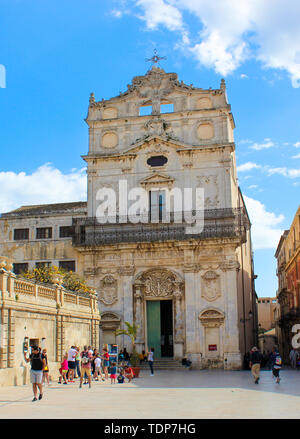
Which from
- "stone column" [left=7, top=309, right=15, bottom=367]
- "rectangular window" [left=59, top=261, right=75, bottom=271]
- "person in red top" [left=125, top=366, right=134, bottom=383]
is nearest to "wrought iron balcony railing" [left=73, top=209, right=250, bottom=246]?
"rectangular window" [left=59, top=261, right=75, bottom=271]

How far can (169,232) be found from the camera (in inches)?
1384

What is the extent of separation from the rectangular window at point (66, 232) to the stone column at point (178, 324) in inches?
344

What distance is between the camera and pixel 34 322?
21.2 m

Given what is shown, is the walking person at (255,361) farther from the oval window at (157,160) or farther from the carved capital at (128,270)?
the oval window at (157,160)

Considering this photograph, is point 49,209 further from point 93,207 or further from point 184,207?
point 184,207

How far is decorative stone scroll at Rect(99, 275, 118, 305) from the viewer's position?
3534 cm

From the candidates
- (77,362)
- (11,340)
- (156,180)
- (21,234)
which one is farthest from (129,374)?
(21,234)

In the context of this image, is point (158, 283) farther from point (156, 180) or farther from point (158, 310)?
point (156, 180)

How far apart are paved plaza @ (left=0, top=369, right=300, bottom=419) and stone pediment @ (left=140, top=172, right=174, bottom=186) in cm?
1937

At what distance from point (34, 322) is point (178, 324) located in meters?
14.7

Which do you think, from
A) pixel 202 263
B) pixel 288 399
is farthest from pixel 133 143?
pixel 288 399

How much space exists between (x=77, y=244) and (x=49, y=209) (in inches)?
187

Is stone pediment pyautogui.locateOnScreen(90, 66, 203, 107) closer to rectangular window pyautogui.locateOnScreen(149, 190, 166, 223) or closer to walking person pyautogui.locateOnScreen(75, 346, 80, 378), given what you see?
rectangular window pyautogui.locateOnScreen(149, 190, 166, 223)

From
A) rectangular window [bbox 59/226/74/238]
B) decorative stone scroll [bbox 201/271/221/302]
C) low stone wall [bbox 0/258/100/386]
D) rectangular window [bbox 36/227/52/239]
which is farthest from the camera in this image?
rectangular window [bbox 36/227/52/239]
